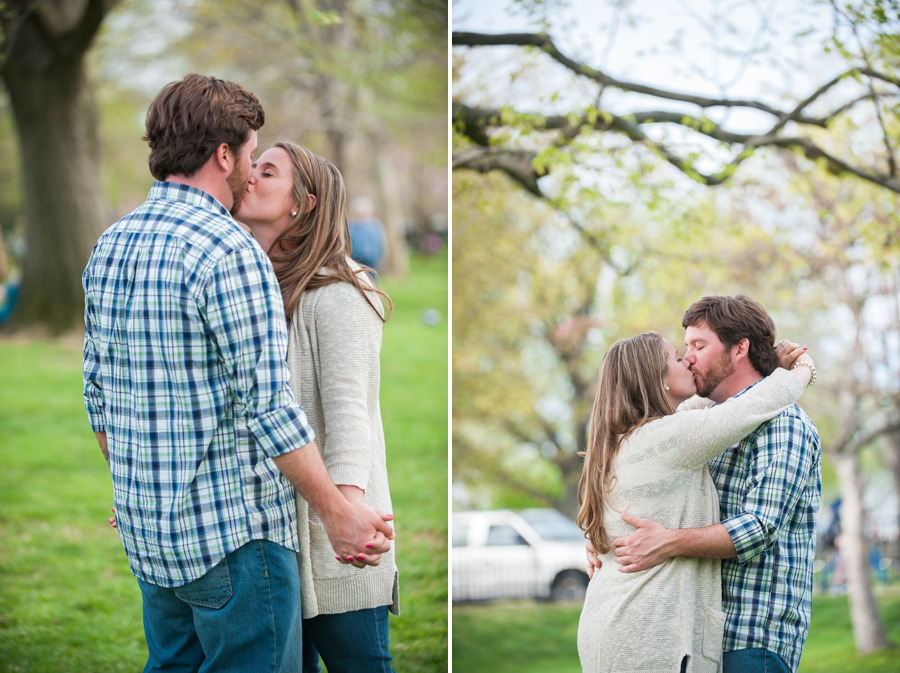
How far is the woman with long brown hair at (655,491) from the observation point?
1.69 m

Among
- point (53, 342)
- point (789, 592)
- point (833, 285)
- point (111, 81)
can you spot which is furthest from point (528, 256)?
point (789, 592)

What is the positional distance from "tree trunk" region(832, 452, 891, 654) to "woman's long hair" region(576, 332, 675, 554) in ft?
21.9

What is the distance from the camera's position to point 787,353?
1921 mm

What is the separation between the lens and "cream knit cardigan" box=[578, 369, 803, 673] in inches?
66.4

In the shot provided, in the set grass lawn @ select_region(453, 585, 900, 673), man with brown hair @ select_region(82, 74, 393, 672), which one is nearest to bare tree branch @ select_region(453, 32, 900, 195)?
man with brown hair @ select_region(82, 74, 393, 672)

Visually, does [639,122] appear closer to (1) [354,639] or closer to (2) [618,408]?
(2) [618,408]

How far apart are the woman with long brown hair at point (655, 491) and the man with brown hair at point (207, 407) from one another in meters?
0.62

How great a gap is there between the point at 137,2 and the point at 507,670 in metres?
9.37

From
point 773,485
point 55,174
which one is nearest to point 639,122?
point 773,485

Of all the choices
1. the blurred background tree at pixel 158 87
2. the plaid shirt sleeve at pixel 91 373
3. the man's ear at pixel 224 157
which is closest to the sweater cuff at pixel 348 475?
the plaid shirt sleeve at pixel 91 373

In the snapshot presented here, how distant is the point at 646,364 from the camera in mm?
1820

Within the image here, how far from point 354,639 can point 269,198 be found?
923 millimetres

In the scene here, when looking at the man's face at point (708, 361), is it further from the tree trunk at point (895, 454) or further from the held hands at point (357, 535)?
the tree trunk at point (895, 454)

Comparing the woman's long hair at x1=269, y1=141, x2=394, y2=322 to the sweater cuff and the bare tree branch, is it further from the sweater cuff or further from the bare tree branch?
the bare tree branch
